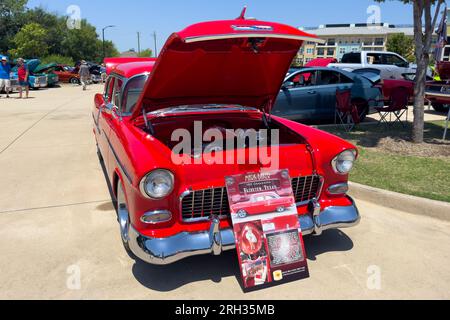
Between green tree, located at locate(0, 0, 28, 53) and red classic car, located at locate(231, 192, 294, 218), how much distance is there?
48.3 meters

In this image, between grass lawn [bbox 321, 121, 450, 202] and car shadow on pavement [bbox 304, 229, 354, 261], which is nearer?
car shadow on pavement [bbox 304, 229, 354, 261]

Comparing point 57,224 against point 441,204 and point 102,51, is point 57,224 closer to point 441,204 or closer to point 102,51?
point 441,204

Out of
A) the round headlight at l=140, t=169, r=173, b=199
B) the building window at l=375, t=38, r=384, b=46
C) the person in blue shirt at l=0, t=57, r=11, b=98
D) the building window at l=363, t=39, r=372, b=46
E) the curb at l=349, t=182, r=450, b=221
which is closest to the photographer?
the round headlight at l=140, t=169, r=173, b=199

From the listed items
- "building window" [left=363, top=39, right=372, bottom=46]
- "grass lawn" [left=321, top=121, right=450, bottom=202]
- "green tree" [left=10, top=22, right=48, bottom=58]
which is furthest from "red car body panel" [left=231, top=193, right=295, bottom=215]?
"building window" [left=363, top=39, right=372, bottom=46]

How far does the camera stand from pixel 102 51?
194 feet

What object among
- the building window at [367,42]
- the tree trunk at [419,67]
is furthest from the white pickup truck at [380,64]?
the building window at [367,42]

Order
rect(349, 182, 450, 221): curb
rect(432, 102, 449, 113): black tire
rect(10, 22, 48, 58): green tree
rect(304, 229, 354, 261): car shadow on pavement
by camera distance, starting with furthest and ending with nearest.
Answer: rect(10, 22, 48, 58): green tree
rect(432, 102, 449, 113): black tire
rect(349, 182, 450, 221): curb
rect(304, 229, 354, 261): car shadow on pavement

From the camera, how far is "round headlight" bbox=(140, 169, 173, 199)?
2.53 m

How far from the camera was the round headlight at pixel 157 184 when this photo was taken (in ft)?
8.30

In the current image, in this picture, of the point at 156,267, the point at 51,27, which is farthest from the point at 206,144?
the point at 51,27

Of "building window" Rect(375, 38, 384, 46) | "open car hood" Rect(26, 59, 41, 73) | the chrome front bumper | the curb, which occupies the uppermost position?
"building window" Rect(375, 38, 384, 46)

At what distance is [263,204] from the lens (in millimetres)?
2768

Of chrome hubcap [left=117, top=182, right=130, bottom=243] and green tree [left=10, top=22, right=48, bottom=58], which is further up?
green tree [left=10, top=22, right=48, bottom=58]

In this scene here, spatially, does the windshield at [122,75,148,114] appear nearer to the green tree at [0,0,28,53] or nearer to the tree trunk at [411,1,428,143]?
the tree trunk at [411,1,428,143]
